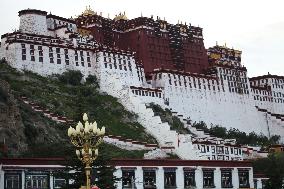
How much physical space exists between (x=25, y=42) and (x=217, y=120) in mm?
30546

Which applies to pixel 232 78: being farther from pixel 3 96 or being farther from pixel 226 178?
pixel 3 96

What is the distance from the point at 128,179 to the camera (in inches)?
1837

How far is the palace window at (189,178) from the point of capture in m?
49.5

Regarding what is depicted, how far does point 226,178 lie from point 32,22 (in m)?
41.3

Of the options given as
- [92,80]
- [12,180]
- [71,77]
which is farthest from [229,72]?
[12,180]

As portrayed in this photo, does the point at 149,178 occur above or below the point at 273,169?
above

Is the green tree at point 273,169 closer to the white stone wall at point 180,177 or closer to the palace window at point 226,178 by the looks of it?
the white stone wall at point 180,177

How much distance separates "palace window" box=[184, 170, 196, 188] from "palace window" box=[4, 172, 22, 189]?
13.5m

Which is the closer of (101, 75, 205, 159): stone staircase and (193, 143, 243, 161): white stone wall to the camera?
(101, 75, 205, 159): stone staircase

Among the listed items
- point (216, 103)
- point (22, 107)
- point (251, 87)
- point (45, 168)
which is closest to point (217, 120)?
point (216, 103)

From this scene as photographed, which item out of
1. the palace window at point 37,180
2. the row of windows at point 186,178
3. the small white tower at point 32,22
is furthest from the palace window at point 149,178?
the small white tower at point 32,22

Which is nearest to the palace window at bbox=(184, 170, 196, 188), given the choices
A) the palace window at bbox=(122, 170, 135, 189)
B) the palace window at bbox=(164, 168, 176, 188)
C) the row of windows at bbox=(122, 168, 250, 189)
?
the row of windows at bbox=(122, 168, 250, 189)

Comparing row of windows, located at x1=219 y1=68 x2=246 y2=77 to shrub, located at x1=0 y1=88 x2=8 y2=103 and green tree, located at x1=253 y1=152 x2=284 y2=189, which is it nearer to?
green tree, located at x1=253 y1=152 x2=284 y2=189

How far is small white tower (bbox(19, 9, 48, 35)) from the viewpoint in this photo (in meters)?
83.6
